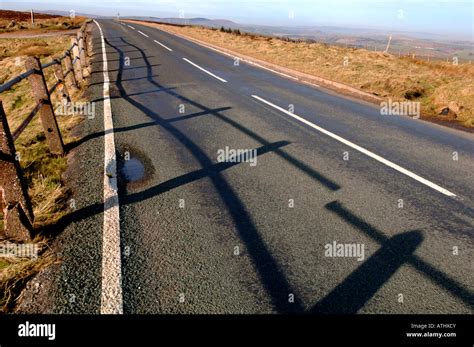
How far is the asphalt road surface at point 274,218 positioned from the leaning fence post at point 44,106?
0.37 m

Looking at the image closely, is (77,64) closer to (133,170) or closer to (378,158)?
(133,170)

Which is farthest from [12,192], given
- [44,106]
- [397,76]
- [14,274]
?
[397,76]

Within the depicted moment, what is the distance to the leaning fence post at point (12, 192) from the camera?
3281 mm

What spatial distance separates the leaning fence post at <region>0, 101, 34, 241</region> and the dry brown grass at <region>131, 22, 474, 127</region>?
9703 mm

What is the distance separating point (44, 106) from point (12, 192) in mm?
2565

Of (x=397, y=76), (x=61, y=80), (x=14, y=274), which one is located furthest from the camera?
(x=397, y=76)

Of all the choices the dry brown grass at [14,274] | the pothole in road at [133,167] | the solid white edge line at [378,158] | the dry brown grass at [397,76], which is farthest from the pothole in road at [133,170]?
the dry brown grass at [397,76]

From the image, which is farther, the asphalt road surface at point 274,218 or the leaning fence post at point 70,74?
the leaning fence post at point 70,74

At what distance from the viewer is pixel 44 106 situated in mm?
5484

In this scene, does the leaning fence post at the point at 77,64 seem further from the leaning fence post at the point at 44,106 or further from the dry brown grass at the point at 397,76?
the dry brown grass at the point at 397,76

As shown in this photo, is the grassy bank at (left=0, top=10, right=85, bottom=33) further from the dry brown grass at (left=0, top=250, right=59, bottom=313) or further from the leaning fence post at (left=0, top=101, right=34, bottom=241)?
the dry brown grass at (left=0, top=250, right=59, bottom=313)

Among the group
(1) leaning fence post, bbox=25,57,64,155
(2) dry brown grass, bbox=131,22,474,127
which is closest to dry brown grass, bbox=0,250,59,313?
(1) leaning fence post, bbox=25,57,64,155

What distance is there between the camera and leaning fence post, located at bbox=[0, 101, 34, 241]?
328 centimetres

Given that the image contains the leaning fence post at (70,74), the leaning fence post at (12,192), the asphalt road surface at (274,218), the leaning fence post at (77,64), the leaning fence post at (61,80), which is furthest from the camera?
the leaning fence post at (77,64)
